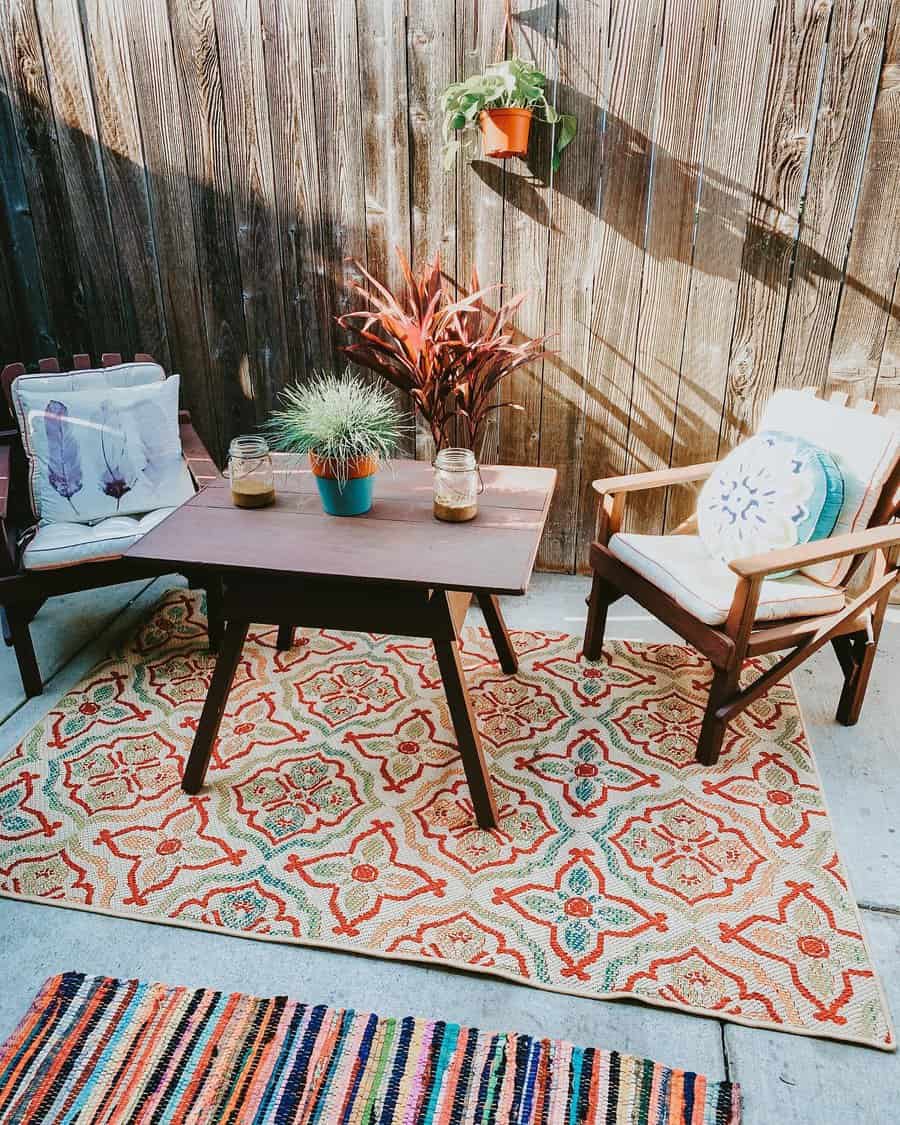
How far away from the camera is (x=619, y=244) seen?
2.85 m

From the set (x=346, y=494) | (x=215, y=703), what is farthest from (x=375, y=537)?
(x=215, y=703)

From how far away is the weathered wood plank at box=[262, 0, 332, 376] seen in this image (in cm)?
283

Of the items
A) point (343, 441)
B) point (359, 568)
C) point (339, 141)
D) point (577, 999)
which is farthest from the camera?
point (339, 141)

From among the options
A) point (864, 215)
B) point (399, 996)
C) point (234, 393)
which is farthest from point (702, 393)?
point (399, 996)

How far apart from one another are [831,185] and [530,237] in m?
0.95

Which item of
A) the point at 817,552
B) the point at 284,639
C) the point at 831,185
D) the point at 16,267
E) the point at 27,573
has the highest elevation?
the point at 831,185

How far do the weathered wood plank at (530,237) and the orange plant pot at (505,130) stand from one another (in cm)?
15

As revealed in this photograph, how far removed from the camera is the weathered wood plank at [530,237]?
2.68 m

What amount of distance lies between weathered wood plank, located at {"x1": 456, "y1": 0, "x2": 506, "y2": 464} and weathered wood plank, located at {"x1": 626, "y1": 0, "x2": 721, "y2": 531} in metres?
0.51

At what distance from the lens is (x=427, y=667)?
2.71 m

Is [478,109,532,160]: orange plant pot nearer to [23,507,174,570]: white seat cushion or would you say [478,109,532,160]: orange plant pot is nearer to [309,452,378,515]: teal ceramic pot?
[309,452,378,515]: teal ceramic pot

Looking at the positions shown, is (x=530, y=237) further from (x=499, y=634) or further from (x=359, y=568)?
(x=359, y=568)

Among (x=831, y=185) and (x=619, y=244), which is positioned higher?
(x=831, y=185)

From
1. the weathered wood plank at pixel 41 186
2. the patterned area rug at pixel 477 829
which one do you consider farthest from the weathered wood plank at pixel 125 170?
the patterned area rug at pixel 477 829
